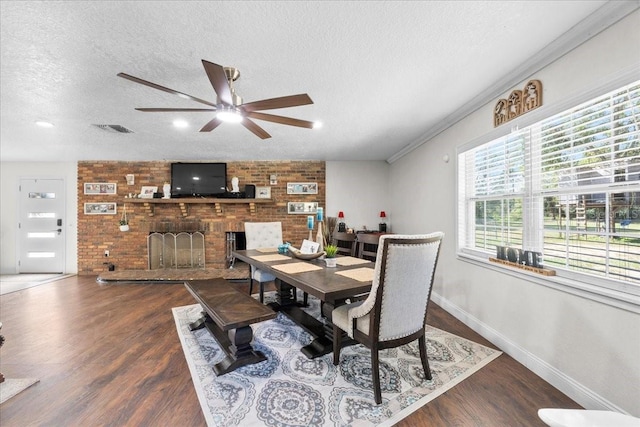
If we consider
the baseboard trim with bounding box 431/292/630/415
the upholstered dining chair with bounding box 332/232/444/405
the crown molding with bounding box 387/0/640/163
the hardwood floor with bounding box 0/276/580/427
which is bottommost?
the hardwood floor with bounding box 0/276/580/427

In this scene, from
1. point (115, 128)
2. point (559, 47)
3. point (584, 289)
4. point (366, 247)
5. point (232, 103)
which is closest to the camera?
point (584, 289)

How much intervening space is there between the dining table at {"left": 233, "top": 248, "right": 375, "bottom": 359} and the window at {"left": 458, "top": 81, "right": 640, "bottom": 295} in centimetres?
127

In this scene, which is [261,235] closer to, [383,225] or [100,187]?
[383,225]

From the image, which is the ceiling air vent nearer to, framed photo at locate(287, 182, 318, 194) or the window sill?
framed photo at locate(287, 182, 318, 194)

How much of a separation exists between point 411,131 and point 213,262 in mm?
4400

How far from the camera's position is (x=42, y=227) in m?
5.39

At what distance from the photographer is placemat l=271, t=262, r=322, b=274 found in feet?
6.95

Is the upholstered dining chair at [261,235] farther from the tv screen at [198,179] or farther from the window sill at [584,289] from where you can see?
the window sill at [584,289]

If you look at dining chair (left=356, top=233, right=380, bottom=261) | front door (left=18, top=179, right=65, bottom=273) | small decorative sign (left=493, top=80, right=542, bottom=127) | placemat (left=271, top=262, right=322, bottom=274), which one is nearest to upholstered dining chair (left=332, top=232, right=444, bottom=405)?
placemat (left=271, top=262, right=322, bottom=274)

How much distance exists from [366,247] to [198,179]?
12.8 feet

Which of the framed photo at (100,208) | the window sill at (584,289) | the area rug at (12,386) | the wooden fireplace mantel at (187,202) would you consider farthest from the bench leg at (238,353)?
the framed photo at (100,208)

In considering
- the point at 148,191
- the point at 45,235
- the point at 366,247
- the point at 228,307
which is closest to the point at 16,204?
the point at 45,235

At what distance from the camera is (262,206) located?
554 cm

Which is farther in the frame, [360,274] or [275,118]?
[275,118]
